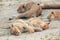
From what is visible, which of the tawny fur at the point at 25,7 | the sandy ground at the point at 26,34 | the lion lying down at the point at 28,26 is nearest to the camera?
the sandy ground at the point at 26,34

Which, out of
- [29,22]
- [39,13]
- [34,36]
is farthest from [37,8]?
[34,36]

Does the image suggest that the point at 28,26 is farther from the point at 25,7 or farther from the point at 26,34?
the point at 25,7

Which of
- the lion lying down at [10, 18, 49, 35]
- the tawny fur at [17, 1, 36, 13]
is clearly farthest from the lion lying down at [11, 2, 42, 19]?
the lion lying down at [10, 18, 49, 35]

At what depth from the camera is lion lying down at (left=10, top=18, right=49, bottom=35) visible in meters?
4.25

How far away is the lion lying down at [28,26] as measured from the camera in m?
4.25

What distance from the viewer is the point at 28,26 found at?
4.33 metres

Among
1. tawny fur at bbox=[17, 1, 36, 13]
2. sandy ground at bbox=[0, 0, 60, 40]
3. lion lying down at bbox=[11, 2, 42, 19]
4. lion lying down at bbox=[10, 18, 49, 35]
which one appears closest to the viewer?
sandy ground at bbox=[0, 0, 60, 40]

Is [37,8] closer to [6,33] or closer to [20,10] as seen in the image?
[20,10]

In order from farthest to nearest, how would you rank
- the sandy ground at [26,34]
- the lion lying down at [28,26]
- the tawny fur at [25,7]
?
Result: 1. the tawny fur at [25,7]
2. the lion lying down at [28,26]
3. the sandy ground at [26,34]

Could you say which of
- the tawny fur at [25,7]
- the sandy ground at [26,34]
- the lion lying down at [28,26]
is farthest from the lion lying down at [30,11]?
the lion lying down at [28,26]

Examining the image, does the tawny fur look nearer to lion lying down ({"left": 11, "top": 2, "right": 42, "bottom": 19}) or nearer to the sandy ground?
lion lying down ({"left": 11, "top": 2, "right": 42, "bottom": 19})

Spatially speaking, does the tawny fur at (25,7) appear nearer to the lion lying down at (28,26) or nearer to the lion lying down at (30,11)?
the lion lying down at (30,11)

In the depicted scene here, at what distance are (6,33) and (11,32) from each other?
0.15 metres

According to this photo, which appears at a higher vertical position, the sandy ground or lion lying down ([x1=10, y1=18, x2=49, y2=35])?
lion lying down ([x1=10, y1=18, x2=49, y2=35])
